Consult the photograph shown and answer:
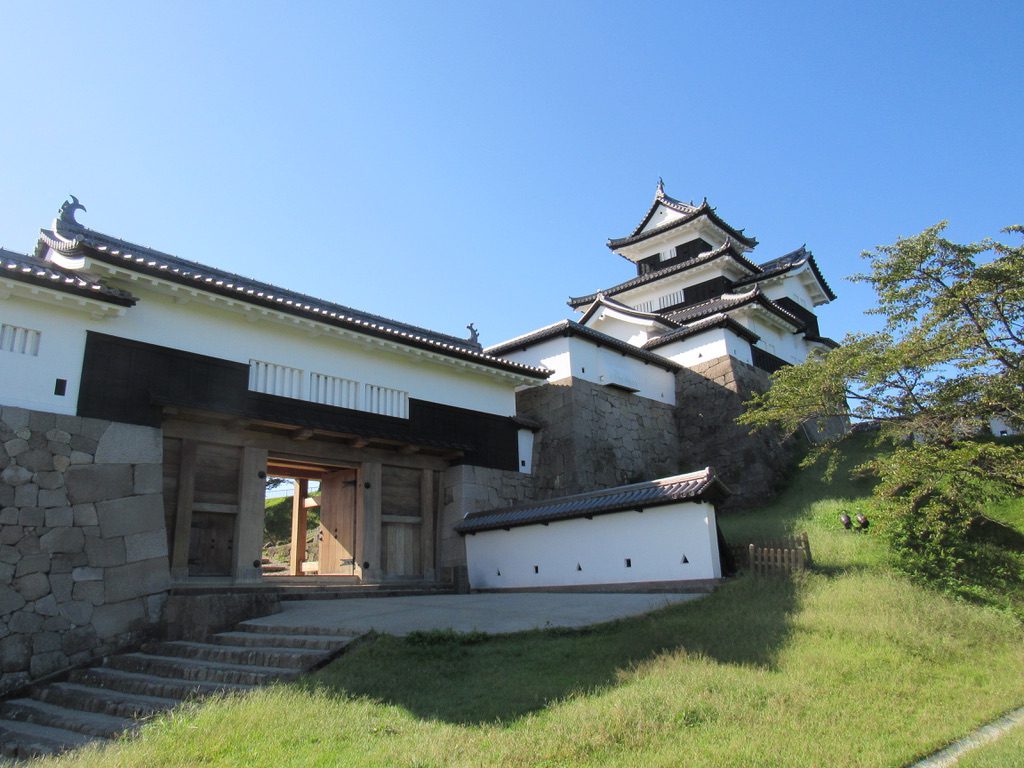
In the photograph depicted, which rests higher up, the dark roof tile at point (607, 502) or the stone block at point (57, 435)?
the stone block at point (57, 435)

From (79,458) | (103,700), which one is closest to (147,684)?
(103,700)

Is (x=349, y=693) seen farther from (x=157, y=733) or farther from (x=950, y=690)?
(x=950, y=690)

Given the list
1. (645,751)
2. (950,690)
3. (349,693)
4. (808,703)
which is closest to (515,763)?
(645,751)

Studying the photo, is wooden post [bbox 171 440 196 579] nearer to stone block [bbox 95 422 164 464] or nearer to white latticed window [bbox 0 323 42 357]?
stone block [bbox 95 422 164 464]

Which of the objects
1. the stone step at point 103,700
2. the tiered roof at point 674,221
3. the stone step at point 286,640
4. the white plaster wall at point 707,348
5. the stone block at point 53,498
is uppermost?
the tiered roof at point 674,221

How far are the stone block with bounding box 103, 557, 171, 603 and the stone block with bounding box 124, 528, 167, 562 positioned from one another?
7cm

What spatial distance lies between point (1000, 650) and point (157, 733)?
30.1ft

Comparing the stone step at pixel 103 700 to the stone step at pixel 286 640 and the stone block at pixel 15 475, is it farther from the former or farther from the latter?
the stone block at pixel 15 475

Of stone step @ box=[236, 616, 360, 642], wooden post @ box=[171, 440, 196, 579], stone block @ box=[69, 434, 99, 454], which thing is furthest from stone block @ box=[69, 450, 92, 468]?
stone step @ box=[236, 616, 360, 642]

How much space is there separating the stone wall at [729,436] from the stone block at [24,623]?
1530 cm

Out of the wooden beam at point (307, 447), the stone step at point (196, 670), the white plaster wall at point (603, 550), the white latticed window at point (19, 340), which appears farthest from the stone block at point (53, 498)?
the white plaster wall at point (603, 550)

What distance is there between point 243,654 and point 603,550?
606 centimetres

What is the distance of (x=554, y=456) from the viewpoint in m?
17.2

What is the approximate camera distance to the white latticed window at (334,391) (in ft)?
42.1
